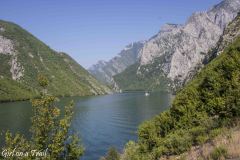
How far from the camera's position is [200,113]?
46.7 meters

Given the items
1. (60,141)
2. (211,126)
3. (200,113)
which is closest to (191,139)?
(211,126)

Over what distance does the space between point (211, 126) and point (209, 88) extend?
81.0 ft

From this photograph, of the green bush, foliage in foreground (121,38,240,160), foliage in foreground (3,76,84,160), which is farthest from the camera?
foliage in foreground (121,38,240,160)

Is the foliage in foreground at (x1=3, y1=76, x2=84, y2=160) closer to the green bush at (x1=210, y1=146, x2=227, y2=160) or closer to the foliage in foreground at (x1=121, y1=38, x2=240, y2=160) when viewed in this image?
the foliage in foreground at (x1=121, y1=38, x2=240, y2=160)

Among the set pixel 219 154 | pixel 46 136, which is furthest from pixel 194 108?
pixel 219 154

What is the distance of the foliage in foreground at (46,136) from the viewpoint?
30922mm

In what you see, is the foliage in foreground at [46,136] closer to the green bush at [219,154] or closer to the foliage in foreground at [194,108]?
the foliage in foreground at [194,108]

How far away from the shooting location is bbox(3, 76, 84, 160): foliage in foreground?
30.9 m

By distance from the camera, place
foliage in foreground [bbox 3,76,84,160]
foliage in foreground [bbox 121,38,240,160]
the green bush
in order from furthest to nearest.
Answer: foliage in foreground [bbox 121,38,240,160]
foliage in foreground [bbox 3,76,84,160]
the green bush

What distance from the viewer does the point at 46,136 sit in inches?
1246

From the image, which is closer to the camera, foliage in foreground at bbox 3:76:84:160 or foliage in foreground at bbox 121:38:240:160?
foliage in foreground at bbox 3:76:84:160

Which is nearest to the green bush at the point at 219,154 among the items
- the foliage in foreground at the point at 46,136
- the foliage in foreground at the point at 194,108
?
the foliage in foreground at the point at 46,136

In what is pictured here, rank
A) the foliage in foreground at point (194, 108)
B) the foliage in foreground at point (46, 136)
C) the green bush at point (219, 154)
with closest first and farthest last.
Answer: the green bush at point (219, 154), the foliage in foreground at point (46, 136), the foliage in foreground at point (194, 108)

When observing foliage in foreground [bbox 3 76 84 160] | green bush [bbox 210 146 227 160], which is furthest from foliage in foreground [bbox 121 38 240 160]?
green bush [bbox 210 146 227 160]
